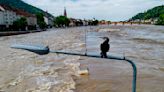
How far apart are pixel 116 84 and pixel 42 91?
153 inches

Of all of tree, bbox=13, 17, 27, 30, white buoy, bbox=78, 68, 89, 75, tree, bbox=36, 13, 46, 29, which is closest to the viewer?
white buoy, bbox=78, 68, 89, 75

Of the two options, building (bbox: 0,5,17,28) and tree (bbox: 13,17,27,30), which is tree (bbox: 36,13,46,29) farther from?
tree (bbox: 13,17,27,30)

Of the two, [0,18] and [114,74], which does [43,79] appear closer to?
[114,74]

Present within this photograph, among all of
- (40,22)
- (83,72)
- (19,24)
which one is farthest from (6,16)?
(83,72)

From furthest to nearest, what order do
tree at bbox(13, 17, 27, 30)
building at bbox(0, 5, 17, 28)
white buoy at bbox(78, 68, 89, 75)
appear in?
1. building at bbox(0, 5, 17, 28)
2. tree at bbox(13, 17, 27, 30)
3. white buoy at bbox(78, 68, 89, 75)

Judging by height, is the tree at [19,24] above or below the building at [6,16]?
below

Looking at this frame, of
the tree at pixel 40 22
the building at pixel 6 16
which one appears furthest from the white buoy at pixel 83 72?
the tree at pixel 40 22

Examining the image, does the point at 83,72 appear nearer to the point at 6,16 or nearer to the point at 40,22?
the point at 6,16

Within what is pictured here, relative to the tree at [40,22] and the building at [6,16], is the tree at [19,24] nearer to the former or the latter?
the building at [6,16]

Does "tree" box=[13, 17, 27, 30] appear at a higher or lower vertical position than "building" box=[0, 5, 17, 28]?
lower

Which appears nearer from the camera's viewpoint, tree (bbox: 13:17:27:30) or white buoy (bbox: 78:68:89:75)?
white buoy (bbox: 78:68:89:75)

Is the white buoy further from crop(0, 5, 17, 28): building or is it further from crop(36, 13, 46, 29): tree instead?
crop(36, 13, 46, 29): tree

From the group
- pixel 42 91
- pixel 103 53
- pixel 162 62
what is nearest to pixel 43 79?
pixel 42 91

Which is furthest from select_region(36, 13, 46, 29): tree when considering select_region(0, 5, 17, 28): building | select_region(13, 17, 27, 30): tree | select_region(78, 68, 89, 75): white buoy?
select_region(78, 68, 89, 75): white buoy
